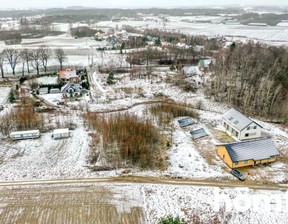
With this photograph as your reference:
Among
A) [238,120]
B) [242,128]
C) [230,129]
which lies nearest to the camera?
[242,128]

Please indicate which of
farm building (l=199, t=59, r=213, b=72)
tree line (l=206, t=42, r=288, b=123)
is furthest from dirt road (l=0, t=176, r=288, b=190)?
farm building (l=199, t=59, r=213, b=72)

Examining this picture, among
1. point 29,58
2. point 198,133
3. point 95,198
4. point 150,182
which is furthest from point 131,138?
point 29,58

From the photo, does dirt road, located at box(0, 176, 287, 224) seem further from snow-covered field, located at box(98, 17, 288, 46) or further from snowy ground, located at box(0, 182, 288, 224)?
snow-covered field, located at box(98, 17, 288, 46)

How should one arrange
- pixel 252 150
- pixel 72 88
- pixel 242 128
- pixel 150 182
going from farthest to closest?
1. pixel 72 88
2. pixel 242 128
3. pixel 252 150
4. pixel 150 182

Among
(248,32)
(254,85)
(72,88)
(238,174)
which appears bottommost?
(238,174)

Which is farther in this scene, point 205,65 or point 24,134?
point 205,65

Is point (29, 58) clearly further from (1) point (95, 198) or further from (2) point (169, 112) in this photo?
(1) point (95, 198)
